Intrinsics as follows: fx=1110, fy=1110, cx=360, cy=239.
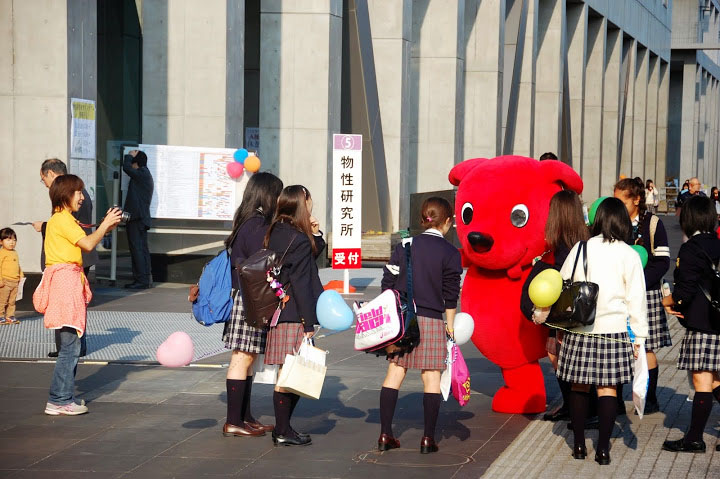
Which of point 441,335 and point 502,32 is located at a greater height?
point 502,32

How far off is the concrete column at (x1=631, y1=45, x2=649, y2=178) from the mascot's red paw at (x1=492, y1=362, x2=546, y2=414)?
47904mm

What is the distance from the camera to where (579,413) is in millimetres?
7031

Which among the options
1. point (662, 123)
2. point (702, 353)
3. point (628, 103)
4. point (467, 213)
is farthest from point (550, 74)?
point (702, 353)

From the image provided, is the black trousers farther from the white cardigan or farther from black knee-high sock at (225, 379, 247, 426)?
the white cardigan

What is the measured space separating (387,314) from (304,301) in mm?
633

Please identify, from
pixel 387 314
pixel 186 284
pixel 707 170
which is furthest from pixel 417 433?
pixel 707 170

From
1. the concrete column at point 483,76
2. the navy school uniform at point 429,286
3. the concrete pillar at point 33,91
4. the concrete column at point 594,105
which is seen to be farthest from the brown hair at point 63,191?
the concrete column at point 594,105

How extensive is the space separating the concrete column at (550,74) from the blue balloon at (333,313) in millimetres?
31527

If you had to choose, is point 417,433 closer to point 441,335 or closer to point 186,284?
point 441,335

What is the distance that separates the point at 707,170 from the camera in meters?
75.6

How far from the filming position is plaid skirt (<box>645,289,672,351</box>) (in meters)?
8.38

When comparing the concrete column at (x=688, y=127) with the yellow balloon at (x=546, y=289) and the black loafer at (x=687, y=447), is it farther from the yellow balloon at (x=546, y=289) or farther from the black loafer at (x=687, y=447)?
the yellow balloon at (x=546, y=289)

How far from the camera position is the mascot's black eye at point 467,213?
8.43 m

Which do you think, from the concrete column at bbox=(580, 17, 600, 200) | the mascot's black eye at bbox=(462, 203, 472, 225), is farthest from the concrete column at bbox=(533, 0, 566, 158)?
the mascot's black eye at bbox=(462, 203, 472, 225)
